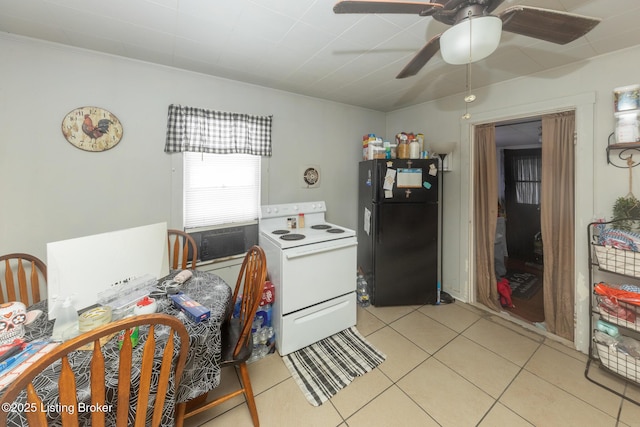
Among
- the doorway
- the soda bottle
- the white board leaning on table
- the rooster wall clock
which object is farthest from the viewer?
the doorway

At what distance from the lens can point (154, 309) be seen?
3.98ft

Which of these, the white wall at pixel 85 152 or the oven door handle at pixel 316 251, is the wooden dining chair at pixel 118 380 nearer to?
the oven door handle at pixel 316 251

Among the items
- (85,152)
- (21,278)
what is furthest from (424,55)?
(21,278)

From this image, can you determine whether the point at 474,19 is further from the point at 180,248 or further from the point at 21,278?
the point at 21,278

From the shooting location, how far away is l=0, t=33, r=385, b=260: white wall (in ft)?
5.44

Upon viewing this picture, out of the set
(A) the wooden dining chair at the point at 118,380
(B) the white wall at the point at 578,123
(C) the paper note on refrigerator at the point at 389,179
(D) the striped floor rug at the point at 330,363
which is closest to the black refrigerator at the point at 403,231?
(C) the paper note on refrigerator at the point at 389,179

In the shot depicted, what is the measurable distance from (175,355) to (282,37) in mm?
1900

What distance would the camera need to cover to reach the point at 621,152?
181cm

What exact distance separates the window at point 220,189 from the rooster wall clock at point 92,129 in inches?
20.2

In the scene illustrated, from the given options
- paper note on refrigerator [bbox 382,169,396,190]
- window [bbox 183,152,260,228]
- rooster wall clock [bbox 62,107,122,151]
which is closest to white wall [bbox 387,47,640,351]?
paper note on refrigerator [bbox 382,169,396,190]

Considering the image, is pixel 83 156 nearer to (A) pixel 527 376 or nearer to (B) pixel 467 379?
(B) pixel 467 379

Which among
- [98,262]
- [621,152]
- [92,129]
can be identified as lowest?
[98,262]

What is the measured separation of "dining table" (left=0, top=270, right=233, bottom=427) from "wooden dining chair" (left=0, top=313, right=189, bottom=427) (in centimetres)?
2

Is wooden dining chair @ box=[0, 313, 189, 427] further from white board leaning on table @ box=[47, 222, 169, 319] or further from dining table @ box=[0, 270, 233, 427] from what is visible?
white board leaning on table @ box=[47, 222, 169, 319]
